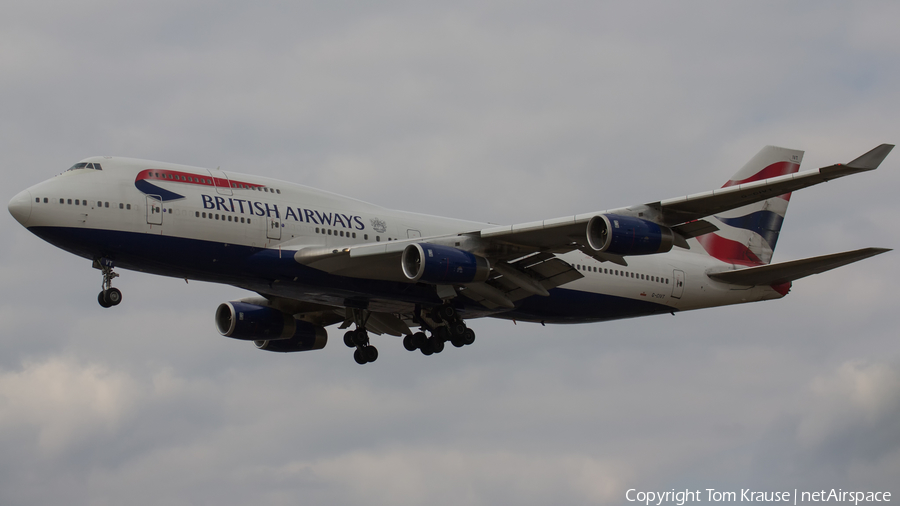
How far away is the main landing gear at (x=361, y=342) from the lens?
4225cm

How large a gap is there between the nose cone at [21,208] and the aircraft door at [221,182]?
5.87 meters

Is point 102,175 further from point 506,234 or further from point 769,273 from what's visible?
point 769,273

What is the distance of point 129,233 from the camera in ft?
108

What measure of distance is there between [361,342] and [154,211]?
1189cm

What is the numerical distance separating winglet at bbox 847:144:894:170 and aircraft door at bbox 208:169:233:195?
19.7 m

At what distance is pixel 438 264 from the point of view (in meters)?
33.9

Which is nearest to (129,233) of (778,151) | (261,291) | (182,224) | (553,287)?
(182,224)

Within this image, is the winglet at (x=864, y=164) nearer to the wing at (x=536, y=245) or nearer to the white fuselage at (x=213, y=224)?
the wing at (x=536, y=245)

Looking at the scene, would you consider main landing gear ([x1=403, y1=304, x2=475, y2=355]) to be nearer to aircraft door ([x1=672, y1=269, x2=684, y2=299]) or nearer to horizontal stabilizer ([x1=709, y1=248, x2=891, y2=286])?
aircraft door ([x1=672, y1=269, x2=684, y2=299])

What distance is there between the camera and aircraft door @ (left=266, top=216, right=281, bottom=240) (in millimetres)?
34875

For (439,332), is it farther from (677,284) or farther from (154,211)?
(154,211)

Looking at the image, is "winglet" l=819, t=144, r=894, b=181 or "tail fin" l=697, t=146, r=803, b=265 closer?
"winglet" l=819, t=144, r=894, b=181

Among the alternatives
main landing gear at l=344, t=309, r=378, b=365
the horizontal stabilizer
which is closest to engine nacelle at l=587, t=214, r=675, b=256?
the horizontal stabilizer

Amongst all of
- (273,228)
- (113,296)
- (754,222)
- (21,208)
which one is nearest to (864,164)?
(754,222)
